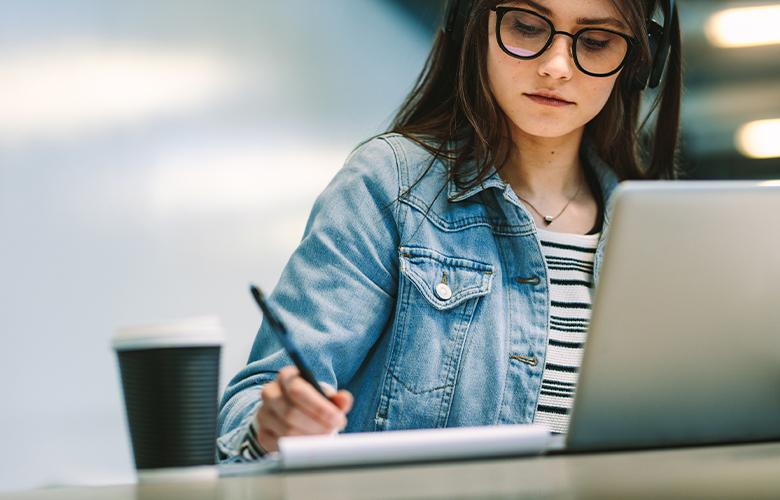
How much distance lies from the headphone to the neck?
0.19 meters

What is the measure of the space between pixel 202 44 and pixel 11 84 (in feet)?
3.29

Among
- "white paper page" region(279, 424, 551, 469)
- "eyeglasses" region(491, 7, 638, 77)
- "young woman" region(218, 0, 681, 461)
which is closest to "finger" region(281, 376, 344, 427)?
"white paper page" region(279, 424, 551, 469)

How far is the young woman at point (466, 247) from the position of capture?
4.57ft

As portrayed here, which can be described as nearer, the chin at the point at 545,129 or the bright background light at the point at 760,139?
the chin at the point at 545,129

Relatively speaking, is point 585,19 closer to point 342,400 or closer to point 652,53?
→ point 652,53

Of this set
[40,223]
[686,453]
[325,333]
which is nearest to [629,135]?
[325,333]

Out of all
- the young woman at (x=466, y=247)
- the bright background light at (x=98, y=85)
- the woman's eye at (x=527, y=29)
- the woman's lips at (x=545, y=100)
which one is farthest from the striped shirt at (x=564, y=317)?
the bright background light at (x=98, y=85)

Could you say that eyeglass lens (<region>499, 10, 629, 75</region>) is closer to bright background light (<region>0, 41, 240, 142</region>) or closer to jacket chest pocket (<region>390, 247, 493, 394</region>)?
jacket chest pocket (<region>390, 247, 493, 394</region>)

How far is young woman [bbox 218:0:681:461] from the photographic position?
139cm

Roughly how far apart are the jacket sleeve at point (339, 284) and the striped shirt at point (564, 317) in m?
0.27

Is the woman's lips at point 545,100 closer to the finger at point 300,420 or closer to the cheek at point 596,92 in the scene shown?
the cheek at point 596,92

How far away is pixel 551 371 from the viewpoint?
4.89ft

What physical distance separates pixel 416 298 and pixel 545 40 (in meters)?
0.46

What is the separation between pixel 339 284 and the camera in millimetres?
1372
